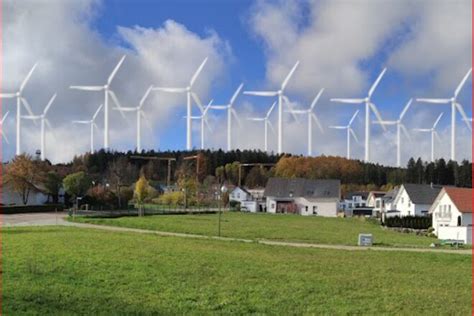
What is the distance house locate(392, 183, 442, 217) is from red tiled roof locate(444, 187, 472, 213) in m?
21.0

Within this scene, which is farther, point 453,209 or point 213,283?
point 453,209

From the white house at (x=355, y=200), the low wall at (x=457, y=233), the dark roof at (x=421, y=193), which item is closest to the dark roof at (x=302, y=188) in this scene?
the white house at (x=355, y=200)

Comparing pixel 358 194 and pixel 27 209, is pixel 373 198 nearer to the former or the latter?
pixel 358 194

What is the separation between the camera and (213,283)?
15.5 metres

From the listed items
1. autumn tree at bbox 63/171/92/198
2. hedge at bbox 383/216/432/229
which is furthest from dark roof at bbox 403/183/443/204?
autumn tree at bbox 63/171/92/198

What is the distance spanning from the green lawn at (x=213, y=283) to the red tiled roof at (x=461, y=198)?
123 ft

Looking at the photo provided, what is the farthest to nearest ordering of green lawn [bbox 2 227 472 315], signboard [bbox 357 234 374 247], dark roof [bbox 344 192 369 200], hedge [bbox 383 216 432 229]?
dark roof [bbox 344 192 369 200], hedge [bbox 383 216 432 229], signboard [bbox 357 234 374 247], green lawn [bbox 2 227 472 315]

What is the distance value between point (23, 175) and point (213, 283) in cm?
6309

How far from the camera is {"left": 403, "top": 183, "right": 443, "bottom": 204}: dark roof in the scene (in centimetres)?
8444

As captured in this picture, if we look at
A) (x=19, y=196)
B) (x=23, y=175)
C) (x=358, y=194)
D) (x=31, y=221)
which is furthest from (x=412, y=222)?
(x=358, y=194)

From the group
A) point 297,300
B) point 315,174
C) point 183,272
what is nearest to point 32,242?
point 183,272

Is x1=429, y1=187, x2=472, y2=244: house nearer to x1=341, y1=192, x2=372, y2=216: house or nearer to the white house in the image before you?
x1=341, y1=192, x2=372, y2=216: house

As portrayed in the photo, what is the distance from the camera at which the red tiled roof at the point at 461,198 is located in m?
58.5

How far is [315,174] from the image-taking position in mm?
150875
